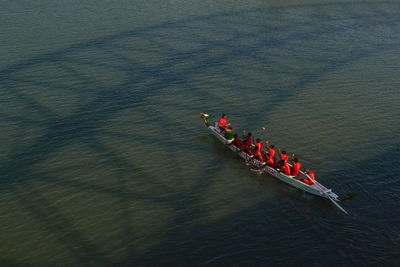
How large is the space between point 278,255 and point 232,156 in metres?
9.23

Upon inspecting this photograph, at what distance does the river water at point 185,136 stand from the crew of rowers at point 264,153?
0.90 meters

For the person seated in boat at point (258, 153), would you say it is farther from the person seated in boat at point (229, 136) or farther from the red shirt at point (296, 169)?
the person seated in boat at point (229, 136)

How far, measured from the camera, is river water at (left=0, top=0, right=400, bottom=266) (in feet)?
67.9

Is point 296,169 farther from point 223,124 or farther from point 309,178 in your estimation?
point 223,124

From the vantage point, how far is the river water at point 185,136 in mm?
20703

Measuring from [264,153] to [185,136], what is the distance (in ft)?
19.0

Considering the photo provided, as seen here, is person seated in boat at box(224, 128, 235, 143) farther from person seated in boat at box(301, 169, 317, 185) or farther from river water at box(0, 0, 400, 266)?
person seated in boat at box(301, 169, 317, 185)

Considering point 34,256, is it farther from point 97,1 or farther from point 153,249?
point 97,1

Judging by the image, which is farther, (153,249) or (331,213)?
(331,213)

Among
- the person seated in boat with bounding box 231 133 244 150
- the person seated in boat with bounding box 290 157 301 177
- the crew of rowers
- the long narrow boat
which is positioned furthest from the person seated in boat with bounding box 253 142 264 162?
the person seated in boat with bounding box 290 157 301 177

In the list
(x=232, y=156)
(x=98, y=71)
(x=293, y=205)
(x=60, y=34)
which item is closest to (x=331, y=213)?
(x=293, y=205)

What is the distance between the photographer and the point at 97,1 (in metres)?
56.3

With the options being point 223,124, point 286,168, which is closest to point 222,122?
point 223,124

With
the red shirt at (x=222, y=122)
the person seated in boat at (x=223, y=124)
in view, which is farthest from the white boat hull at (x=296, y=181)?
the red shirt at (x=222, y=122)
